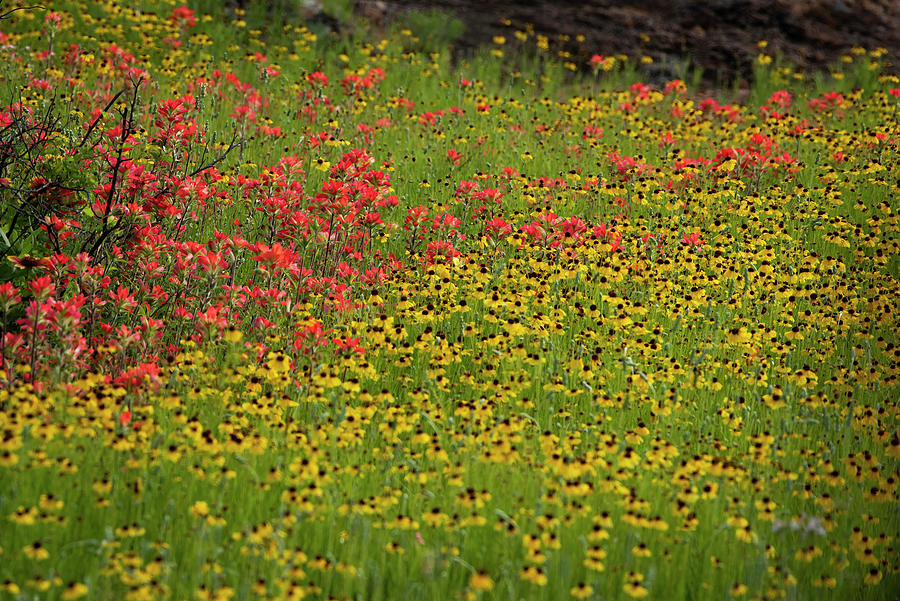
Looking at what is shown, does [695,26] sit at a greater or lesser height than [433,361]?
greater

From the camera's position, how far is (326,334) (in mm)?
4605

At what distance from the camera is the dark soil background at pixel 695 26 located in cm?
1323

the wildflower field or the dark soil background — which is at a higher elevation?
the dark soil background

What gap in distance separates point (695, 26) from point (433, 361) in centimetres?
1156

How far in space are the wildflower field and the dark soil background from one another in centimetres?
464

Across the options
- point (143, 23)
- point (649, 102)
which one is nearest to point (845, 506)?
point (649, 102)

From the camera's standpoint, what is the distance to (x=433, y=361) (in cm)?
424

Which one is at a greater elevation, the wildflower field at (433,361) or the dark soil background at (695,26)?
the dark soil background at (695,26)

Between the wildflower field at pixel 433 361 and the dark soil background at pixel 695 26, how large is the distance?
4643 mm

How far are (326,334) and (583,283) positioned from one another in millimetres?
2031

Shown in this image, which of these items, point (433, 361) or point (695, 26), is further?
point (695, 26)

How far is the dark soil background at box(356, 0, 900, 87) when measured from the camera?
13.2 meters

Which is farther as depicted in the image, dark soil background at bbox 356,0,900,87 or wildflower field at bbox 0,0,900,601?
dark soil background at bbox 356,0,900,87

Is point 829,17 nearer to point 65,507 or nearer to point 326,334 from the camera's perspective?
point 326,334
